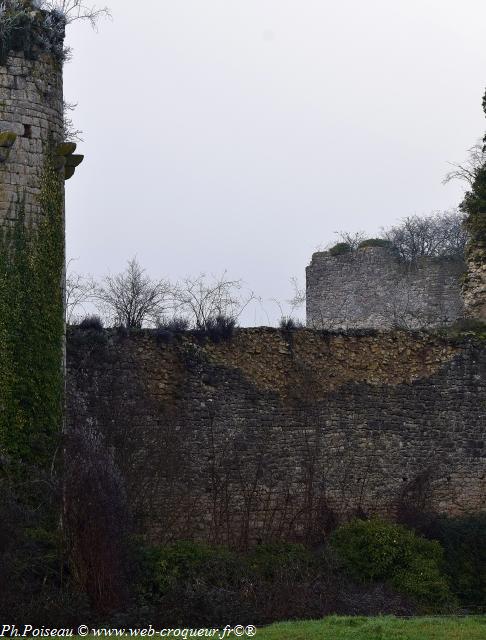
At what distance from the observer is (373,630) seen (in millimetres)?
13078

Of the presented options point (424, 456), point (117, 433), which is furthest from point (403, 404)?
point (117, 433)

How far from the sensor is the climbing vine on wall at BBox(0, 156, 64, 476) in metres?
14.9

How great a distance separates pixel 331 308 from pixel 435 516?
13.3 meters

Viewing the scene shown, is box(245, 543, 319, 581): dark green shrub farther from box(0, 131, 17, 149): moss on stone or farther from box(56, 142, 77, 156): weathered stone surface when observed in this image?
box(0, 131, 17, 149): moss on stone

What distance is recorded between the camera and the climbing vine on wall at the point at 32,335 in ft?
48.9

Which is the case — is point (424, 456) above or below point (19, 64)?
below

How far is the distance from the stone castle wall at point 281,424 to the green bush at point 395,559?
5.91ft

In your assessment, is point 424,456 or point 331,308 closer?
point 424,456

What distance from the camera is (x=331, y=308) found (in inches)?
1353

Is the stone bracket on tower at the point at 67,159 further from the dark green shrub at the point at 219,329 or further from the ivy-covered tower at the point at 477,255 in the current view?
the ivy-covered tower at the point at 477,255

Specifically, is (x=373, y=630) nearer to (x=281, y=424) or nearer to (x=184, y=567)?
(x=184, y=567)

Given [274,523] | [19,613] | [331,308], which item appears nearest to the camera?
[19,613]

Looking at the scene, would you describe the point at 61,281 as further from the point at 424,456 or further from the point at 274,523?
the point at 424,456

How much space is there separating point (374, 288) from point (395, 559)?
55.2ft
